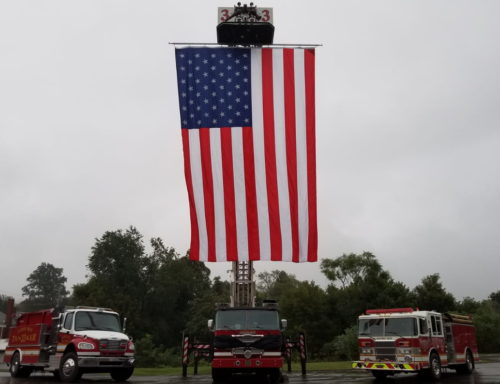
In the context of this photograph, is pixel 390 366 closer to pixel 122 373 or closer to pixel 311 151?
pixel 311 151

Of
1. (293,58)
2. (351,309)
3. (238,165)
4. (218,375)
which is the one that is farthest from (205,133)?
(351,309)

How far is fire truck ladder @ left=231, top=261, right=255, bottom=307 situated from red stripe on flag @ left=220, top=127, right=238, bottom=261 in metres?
3.32

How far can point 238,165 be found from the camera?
21.8 meters

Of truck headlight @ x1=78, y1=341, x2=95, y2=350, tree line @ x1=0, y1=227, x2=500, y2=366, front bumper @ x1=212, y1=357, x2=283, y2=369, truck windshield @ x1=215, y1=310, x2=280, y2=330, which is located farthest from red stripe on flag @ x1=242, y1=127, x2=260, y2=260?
tree line @ x1=0, y1=227, x2=500, y2=366

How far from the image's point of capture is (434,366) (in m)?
18.8

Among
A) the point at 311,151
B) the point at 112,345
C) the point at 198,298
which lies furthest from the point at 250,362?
the point at 198,298

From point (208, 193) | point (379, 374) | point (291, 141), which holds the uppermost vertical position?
point (291, 141)

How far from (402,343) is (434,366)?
6.56ft

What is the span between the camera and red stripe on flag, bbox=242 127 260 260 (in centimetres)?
2119

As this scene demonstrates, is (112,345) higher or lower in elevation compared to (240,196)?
lower

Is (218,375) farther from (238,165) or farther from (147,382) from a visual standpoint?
(238,165)

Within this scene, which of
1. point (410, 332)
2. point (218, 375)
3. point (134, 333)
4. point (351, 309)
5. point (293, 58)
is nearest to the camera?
point (218, 375)

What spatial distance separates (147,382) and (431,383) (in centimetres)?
951

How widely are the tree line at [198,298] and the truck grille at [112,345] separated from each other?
3101 cm
